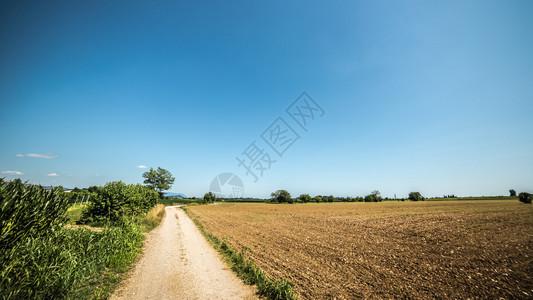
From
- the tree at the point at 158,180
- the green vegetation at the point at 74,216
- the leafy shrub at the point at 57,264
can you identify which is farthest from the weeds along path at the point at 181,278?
the tree at the point at 158,180

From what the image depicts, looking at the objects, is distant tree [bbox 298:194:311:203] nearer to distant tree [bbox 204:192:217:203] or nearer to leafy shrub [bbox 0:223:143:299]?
distant tree [bbox 204:192:217:203]

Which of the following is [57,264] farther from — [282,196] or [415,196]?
[415,196]

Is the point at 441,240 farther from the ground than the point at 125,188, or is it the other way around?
the point at 125,188

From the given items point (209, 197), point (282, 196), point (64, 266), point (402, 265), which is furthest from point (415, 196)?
point (64, 266)

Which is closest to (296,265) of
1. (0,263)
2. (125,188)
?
(0,263)

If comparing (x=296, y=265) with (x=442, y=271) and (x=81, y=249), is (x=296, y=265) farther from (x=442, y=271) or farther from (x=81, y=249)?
(x=81, y=249)

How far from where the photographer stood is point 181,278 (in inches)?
278

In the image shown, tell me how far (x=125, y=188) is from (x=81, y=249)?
11303 mm

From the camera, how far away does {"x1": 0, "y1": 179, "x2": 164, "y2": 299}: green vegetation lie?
4.47 m

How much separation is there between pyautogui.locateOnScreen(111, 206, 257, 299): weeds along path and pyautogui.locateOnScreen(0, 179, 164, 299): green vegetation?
28.1 inches

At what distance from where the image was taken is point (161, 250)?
35.5 feet

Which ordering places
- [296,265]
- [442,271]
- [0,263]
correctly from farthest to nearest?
[296,265], [442,271], [0,263]

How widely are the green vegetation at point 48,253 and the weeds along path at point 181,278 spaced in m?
0.71

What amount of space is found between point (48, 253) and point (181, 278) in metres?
4.02
